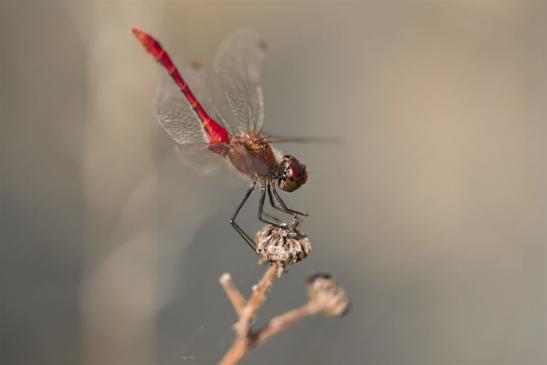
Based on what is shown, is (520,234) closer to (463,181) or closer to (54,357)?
(463,181)

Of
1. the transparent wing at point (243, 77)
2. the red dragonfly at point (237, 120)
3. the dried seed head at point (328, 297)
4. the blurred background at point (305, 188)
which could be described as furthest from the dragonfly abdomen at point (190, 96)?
the dried seed head at point (328, 297)

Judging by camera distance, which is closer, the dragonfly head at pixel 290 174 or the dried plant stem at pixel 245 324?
the dried plant stem at pixel 245 324

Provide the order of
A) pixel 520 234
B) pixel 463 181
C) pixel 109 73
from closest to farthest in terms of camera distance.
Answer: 1. pixel 109 73
2. pixel 520 234
3. pixel 463 181

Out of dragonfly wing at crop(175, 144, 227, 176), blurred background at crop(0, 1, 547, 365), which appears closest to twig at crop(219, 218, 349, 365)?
dragonfly wing at crop(175, 144, 227, 176)

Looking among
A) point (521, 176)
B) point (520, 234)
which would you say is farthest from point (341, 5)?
point (520, 234)

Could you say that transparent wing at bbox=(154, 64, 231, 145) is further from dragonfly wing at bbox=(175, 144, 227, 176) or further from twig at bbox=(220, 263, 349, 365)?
twig at bbox=(220, 263, 349, 365)

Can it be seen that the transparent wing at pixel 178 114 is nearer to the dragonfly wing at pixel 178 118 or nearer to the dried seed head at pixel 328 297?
the dragonfly wing at pixel 178 118
